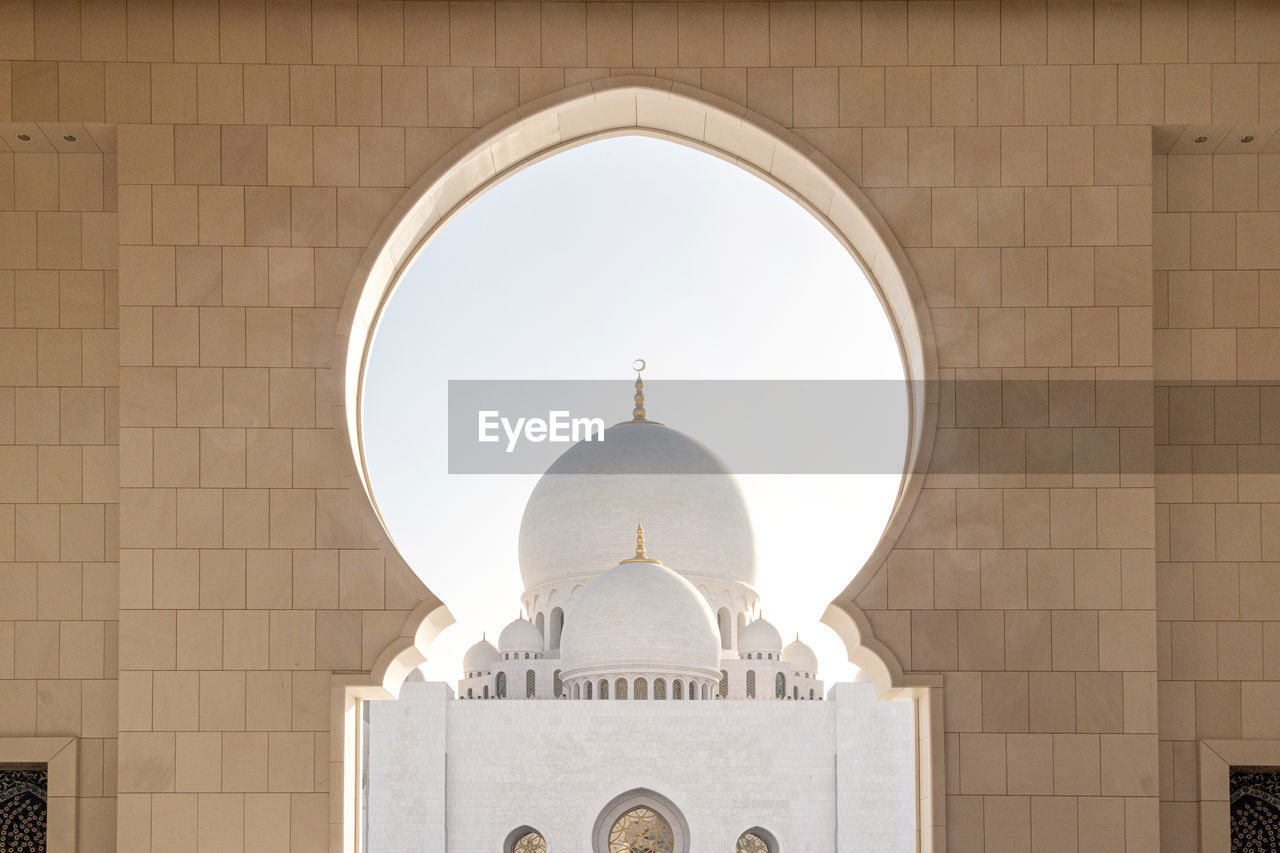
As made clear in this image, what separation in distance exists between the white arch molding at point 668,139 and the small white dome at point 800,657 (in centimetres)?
2337

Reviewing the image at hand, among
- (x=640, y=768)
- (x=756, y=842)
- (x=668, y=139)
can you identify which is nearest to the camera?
(x=668, y=139)

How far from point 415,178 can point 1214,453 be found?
3.35 meters

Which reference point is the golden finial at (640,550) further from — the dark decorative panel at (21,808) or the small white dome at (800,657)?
the dark decorative panel at (21,808)

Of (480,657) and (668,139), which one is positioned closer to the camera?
(668,139)

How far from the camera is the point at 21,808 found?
5273 mm

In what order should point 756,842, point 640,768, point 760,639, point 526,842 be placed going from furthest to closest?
1. point 760,639
2. point 526,842
3. point 640,768
4. point 756,842

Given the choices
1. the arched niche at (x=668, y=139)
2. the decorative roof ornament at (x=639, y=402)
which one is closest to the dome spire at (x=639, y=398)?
the decorative roof ornament at (x=639, y=402)

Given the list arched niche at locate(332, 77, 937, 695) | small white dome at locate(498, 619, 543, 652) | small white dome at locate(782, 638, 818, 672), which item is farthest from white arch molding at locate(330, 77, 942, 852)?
small white dome at locate(782, 638, 818, 672)

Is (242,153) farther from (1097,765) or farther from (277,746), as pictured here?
(1097,765)

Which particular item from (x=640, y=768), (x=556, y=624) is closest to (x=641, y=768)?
(x=640, y=768)

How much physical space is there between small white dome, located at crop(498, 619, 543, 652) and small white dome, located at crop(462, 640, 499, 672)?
1.27 feet

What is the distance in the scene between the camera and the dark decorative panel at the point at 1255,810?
525cm

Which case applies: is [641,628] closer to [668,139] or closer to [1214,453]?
[668,139]

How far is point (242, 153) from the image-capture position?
5.46 meters
